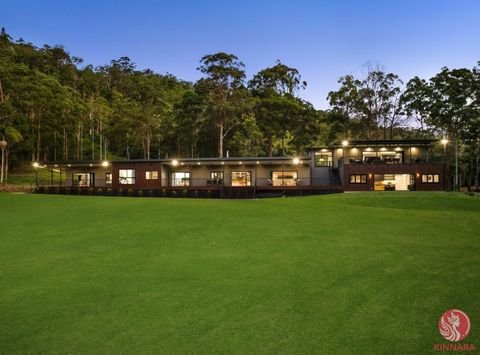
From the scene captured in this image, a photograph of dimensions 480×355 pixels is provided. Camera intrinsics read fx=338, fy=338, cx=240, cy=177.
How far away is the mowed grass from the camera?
3643mm

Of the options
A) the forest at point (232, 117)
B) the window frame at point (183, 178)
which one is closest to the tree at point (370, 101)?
the forest at point (232, 117)

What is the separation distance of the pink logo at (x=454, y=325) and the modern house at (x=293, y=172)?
2425cm

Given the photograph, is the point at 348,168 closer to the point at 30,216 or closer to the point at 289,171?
the point at 289,171

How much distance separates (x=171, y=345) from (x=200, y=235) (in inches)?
230

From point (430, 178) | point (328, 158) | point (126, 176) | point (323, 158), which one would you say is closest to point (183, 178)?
point (126, 176)

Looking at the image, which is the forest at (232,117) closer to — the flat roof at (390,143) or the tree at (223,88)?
→ the tree at (223,88)

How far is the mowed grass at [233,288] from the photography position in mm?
3643

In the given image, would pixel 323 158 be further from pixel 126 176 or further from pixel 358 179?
pixel 126 176

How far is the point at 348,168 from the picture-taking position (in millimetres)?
29406

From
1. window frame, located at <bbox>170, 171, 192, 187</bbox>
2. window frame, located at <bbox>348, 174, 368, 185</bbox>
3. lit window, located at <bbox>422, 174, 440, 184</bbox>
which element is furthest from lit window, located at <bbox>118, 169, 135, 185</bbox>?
lit window, located at <bbox>422, 174, 440, 184</bbox>

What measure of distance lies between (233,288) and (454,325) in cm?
287

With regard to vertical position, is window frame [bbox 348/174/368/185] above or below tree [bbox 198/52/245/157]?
below

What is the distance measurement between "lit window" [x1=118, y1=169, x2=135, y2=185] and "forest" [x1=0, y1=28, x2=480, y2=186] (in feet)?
44.3

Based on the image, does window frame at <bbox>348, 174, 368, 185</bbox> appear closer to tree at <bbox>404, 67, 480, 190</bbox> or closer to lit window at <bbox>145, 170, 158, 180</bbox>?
tree at <bbox>404, 67, 480, 190</bbox>
